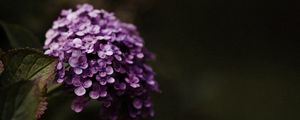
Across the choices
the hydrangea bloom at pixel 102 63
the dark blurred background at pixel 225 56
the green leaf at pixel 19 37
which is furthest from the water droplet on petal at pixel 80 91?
the dark blurred background at pixel 225 56

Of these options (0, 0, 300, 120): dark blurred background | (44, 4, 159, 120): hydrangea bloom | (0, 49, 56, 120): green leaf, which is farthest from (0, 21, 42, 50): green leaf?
(0, 0, 300, 120): dark blurred background

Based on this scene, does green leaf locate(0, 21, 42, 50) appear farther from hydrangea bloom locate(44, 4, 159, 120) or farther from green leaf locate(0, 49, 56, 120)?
green leaf locate(0, 49, 56, 120)

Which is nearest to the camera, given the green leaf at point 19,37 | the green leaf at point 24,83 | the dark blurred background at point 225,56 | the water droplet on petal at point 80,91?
the green leaf at point 24,83

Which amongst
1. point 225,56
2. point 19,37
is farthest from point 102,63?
point 225,56

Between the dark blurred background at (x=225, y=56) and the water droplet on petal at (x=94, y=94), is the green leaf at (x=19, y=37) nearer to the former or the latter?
the water droplet on petal at (x=94, y=94)

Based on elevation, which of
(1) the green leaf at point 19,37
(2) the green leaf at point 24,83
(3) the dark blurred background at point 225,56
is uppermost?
(1) the green leaf at point 19,37

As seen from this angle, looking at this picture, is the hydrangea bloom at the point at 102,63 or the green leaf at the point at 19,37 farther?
the green leaf at the point at 19,37
